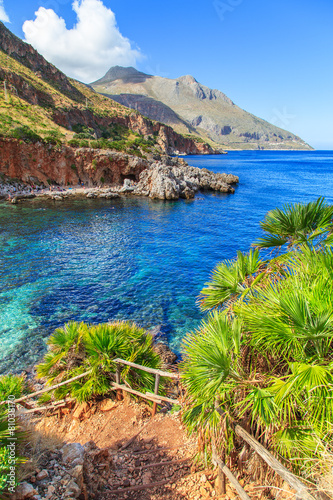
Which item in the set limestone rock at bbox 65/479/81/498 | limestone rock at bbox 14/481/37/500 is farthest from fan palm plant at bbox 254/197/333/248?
limestone rock at bbox 14/481/37/500

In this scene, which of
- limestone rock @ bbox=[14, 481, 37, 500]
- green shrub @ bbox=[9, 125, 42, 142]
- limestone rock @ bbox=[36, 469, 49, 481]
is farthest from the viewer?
green shrub @ bbox=[9, 125, 42, 142]

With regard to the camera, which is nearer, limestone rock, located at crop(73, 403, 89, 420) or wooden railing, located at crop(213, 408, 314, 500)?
wooden railing, located at crop(213, 408, 314, 500)

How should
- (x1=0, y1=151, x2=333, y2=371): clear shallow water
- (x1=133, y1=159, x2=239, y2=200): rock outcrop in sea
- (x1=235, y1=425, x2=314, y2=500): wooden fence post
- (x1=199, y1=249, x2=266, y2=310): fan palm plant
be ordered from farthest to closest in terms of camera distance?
(x1=133, y1=159, x2=239, y2=200): rock outcrop in sea
(x1=0, y1=151, x2=333, y2=371): clear shallow water
(x1=199, y1=249, x2=266, y2=310): fan palm plant
(x1=235, y1=425, x2=314, y2=500): wooden fence post

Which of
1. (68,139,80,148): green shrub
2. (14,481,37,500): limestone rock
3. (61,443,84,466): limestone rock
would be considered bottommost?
(61,443,84,466): limestone rock

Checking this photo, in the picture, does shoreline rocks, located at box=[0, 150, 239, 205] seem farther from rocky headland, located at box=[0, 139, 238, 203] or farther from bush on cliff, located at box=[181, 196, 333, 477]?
bush on cliff, located at box=[181, 196, 333, 477]

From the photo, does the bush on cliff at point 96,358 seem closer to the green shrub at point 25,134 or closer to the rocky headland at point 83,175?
the rocky headland at point 83,175

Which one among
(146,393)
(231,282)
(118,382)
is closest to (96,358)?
(118,382)

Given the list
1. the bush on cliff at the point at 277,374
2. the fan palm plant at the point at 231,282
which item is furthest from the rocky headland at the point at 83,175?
the bush on cliff at the point at 277,374

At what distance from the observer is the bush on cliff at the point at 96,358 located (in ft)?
25.6

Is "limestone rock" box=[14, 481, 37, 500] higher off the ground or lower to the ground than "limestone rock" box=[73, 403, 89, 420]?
higher

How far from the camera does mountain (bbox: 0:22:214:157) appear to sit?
172 ft

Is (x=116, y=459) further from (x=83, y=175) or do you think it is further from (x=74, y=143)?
(x=74, y=143)

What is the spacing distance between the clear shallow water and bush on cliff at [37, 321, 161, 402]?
5617 mm

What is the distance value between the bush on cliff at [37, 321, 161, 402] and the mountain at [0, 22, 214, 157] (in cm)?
4877
